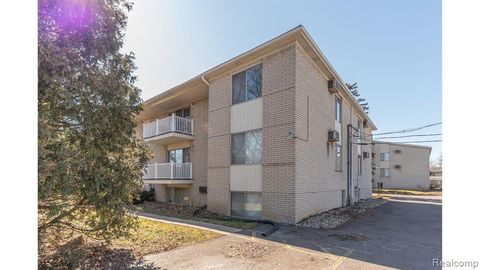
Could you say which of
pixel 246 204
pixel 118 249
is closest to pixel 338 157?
pixel 246 204

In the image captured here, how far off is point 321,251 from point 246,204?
15.9 feet

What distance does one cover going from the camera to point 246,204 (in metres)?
10.7

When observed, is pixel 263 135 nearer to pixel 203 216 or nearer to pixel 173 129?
pixel 203 216

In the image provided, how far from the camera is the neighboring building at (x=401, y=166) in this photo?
40344 mm

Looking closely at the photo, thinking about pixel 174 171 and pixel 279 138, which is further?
pixel 174 171

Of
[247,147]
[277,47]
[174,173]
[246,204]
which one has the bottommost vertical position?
[246,204]

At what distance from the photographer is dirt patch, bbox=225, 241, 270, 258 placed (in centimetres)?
581

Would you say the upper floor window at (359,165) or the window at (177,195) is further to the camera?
the upper floor window at (359,165)

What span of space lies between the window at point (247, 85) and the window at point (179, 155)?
5.11 meters

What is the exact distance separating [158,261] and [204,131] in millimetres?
8851
